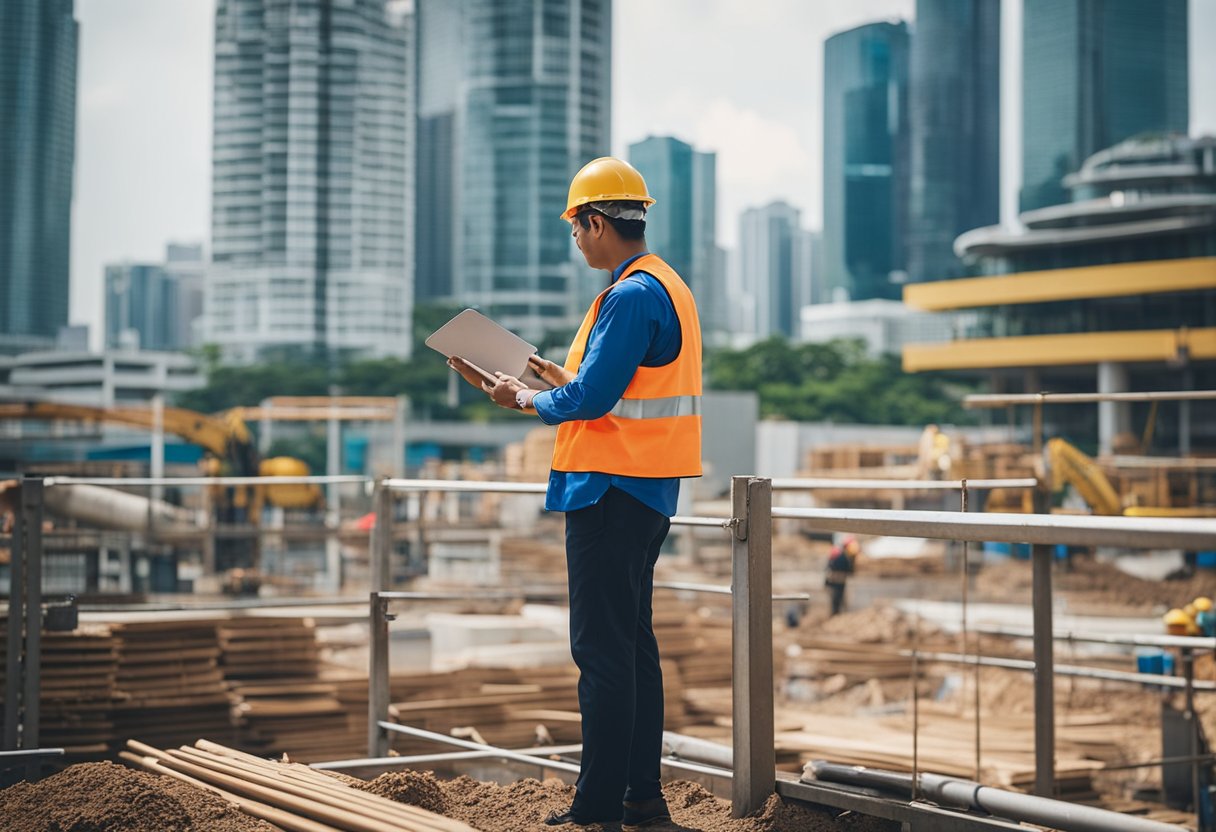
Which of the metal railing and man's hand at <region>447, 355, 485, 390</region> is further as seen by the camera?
man's hand at <region>447, 355, 485, 390</region>

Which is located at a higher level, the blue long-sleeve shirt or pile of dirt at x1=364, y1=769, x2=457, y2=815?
the blue long-sleeve shirt

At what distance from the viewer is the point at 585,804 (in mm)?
A: 3537

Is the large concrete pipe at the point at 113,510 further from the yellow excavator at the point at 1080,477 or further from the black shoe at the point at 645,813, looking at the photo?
the black shoe at the point at 645,813

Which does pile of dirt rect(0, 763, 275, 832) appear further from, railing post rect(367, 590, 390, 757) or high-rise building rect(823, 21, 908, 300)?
high-rise building rect(823, 21, 908, 300)

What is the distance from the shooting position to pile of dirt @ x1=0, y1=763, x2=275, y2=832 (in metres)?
3.31

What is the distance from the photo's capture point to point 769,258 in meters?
173

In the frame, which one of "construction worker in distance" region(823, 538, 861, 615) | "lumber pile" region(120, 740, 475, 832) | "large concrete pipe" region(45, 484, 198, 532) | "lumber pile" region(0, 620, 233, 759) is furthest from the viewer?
"large concrete pipe" region(45, 484, 198, 532)

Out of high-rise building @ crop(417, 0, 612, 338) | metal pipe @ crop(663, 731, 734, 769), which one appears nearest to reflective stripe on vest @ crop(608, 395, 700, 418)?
metal pipe @ crop(663, 731, 734, 769)

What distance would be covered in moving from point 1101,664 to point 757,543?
564 inches

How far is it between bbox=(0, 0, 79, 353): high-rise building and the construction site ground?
10001 centimetres

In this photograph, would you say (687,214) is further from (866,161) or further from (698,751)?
(698,751)

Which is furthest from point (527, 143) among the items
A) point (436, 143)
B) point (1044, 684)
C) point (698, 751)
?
point (1044, 684)

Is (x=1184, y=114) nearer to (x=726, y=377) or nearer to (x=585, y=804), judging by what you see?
(x=726, y=377)

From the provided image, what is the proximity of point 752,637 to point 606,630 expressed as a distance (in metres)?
0.39
